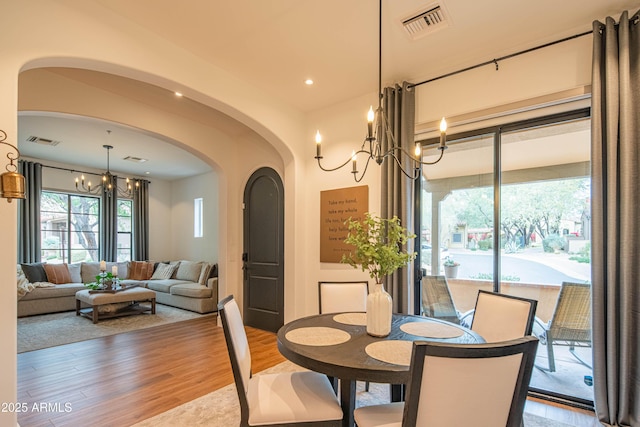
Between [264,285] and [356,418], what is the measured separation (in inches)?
130

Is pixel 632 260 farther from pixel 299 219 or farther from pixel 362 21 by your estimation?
pixel 299 219

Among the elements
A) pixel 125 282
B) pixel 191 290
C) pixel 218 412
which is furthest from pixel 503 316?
pixel 125 282

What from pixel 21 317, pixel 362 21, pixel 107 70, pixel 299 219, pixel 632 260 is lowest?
pixel 21 317

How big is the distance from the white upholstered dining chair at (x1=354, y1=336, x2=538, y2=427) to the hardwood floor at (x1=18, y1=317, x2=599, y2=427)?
1.83 metres

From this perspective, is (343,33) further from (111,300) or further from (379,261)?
(111,300)

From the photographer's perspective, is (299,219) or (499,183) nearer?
(499,183)

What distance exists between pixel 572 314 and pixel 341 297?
1.97 m

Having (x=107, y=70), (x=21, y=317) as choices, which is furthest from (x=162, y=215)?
(x=107, y=70)

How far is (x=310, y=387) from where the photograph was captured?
1888 millimetres

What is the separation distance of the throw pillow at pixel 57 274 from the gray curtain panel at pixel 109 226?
3.96 feet

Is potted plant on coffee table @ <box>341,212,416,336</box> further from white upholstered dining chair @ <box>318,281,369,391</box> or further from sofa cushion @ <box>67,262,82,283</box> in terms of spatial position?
sofa cushion @ <box>67,262,82,283</box>

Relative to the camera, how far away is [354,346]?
5.90ft

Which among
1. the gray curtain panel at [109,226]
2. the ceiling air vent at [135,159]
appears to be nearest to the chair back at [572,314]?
the ceiling air vent at [135,159]

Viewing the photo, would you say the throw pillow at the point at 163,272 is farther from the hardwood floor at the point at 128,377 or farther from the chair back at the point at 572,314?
the chair back at the point at 572,314
